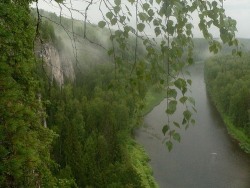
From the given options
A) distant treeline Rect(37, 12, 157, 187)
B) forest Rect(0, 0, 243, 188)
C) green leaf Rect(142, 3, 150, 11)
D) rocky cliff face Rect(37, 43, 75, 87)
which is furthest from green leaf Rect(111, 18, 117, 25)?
distant treeline Rect(37, 12, 157, 187)

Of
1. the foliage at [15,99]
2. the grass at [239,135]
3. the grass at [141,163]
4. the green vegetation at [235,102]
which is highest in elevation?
the foliage at [15,99]

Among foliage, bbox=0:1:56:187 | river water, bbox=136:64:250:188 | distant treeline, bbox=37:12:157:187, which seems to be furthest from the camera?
river water, bbox=136:64:250:188

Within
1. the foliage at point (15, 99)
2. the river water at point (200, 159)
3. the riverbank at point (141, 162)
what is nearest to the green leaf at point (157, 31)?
the foliage at point (15, 99)

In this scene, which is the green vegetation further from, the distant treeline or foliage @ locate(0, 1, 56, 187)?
foliage @ locate(0, 1, 56, 187)

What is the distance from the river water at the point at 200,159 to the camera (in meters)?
30.1

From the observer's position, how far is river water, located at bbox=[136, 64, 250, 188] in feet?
98.6

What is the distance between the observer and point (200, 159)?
113ft

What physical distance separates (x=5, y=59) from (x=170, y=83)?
3.62 meters

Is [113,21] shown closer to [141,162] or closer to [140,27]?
[140,27]

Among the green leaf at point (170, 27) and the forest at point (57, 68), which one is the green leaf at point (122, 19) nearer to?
the forest at point (57, 68)

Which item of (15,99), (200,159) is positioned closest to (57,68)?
(15,99)

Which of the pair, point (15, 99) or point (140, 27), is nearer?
point (140, 27)

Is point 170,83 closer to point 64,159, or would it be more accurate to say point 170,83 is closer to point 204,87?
point 64,159

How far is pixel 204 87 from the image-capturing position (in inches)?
2943
